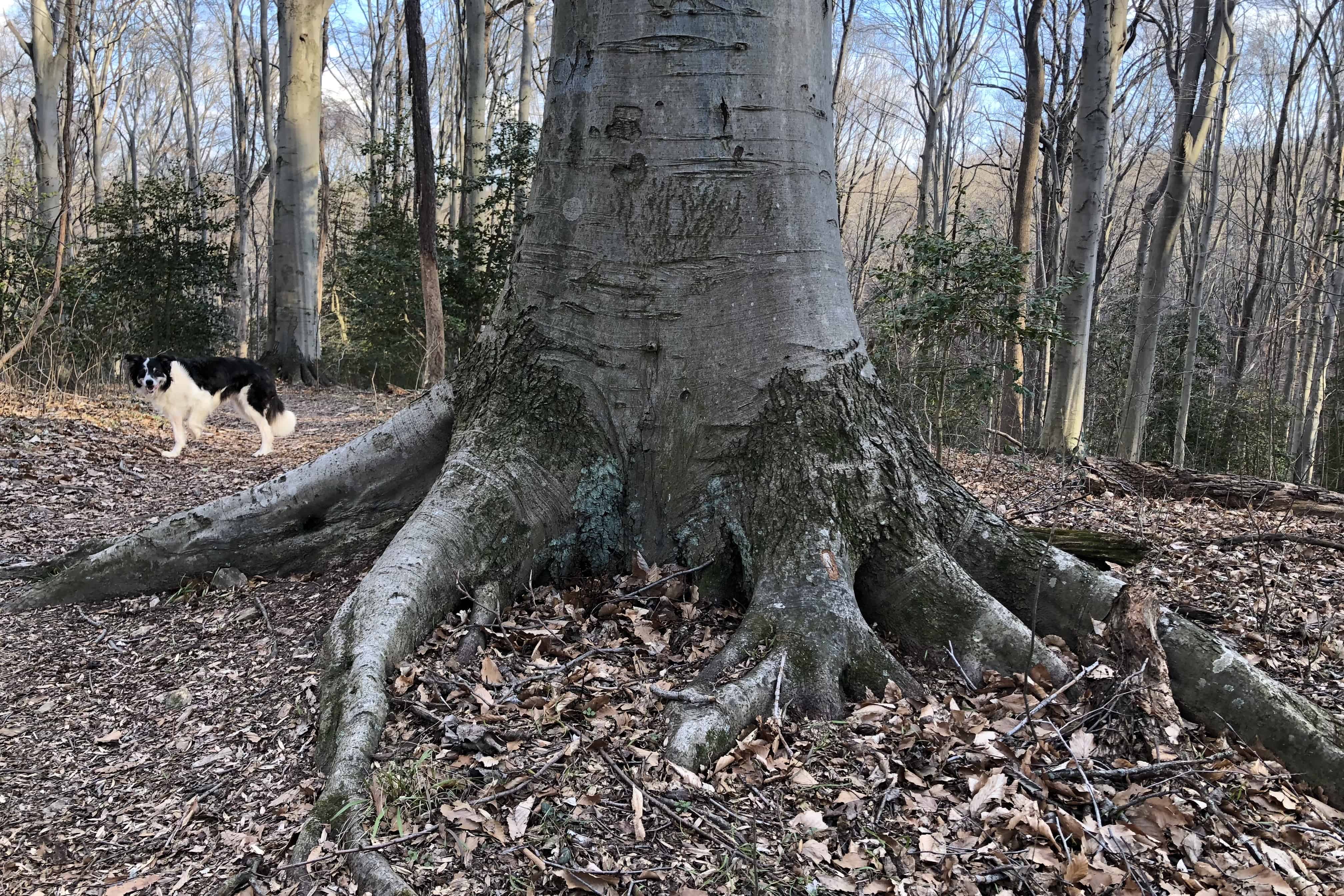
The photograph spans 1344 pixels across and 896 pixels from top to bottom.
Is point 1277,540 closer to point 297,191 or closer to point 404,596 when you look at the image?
point 404,596

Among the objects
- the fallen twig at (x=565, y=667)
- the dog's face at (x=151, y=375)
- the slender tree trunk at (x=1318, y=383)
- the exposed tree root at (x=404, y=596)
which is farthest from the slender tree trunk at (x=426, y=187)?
the slender tree trunk at (x=1318, y=383)

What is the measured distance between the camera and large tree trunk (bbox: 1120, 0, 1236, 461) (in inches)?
424

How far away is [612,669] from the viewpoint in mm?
2801

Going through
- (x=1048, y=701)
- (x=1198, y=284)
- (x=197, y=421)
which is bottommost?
(x=1048, y=701)

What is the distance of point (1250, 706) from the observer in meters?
2.62

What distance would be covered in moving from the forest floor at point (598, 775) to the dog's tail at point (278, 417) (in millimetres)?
4732

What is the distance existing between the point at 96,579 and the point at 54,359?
648 centimetres

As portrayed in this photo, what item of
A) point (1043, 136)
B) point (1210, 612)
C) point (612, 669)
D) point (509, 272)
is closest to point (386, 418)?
point (509, 272)

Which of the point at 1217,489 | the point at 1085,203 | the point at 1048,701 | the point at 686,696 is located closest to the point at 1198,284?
the point at 1085,203

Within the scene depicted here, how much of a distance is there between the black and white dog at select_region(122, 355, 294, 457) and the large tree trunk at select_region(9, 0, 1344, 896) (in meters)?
5.13

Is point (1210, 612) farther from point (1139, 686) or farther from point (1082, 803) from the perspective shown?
point (1082, 803)

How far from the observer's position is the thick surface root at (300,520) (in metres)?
3.76

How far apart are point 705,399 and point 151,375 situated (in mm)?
6359

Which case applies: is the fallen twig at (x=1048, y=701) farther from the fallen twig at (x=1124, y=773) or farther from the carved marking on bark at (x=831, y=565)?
the carved marking on bark at (x=831, y=565)
